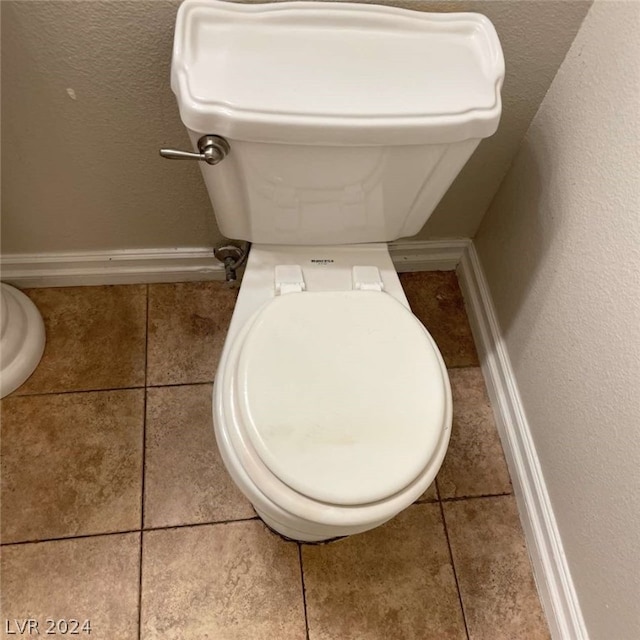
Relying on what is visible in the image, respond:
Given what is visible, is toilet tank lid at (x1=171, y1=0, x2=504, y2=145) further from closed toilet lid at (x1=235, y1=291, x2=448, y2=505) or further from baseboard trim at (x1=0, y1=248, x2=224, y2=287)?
baseboard trim at (x1=0, y1=248, x2=224, y2=287)

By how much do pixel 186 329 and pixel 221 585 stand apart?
0.58m

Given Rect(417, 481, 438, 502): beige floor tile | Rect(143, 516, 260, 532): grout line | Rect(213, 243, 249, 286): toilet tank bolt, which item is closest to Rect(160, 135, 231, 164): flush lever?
Rect(213, 243, 249, 286): toilet tank bolt

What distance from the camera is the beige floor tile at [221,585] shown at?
1.10 meters

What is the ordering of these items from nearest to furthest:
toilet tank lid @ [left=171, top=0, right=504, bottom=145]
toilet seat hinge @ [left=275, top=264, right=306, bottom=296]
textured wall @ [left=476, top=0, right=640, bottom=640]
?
toilet tank lid @ [left=171, top=0, right=504, bottom=145] → textured wall @ [left=476, top=0, right=640, bottom=640] → toilet seat hinge @ [left=275, top=264, right=306, bottom=296]

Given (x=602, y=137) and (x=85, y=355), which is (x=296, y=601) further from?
(x=602, y=137)

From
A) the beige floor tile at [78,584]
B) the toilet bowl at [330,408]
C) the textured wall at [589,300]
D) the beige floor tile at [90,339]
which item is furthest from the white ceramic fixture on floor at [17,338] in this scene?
the textured wall at [589,300]

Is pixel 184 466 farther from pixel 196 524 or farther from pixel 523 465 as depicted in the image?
pixel 523 465

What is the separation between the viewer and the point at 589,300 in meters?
0.98

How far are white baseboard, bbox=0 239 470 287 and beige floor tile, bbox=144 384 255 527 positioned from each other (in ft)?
0.94

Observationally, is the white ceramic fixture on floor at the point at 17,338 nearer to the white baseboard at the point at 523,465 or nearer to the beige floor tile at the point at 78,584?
the beige floor tile at the point at 78,584

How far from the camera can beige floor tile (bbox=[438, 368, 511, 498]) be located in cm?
128

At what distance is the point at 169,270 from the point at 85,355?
0.28m

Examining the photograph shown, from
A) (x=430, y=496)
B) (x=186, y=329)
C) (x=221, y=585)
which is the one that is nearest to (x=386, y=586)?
(x=430, y=496)

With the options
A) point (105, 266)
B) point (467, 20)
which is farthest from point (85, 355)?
point (467, 20)
